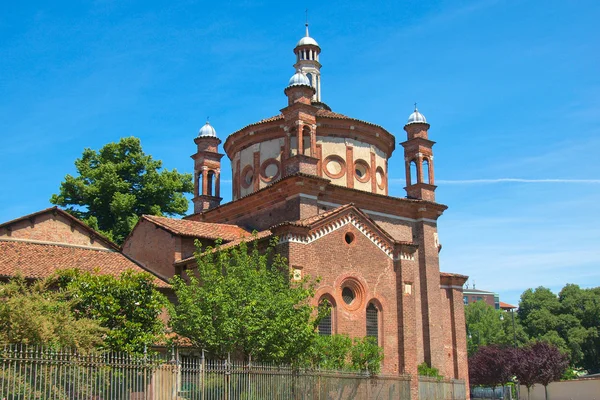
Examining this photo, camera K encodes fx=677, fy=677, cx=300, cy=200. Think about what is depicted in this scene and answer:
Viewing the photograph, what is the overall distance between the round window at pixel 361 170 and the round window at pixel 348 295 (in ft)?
23.7

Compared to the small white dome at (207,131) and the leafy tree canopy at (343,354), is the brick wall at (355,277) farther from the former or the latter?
the small white dome at (207,131)

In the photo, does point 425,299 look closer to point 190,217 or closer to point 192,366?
point 190,217

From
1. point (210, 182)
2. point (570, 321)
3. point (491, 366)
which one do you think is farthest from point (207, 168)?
point (570, 321)

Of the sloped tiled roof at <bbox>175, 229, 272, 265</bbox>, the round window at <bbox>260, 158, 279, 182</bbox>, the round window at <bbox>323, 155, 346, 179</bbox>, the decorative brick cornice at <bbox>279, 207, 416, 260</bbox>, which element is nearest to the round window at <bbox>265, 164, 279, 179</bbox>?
the round window at <bbox>260, 158, 279, 182</bbox>

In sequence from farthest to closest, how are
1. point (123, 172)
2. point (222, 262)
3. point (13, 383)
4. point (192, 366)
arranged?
point (123, 172)
point (222, 262)
point (192, 366)
point (13, 383)

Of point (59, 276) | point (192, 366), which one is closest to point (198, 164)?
point (59, 276)

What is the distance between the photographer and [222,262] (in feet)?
70.7

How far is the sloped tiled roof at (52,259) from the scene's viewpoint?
2375cm

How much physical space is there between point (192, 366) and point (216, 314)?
11.0 feet

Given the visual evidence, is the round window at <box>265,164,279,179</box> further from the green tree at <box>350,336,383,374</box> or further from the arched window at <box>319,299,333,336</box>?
the green tree at <box>350,336,383,374</box>

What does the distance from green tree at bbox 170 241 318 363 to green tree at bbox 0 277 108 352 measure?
3011mm

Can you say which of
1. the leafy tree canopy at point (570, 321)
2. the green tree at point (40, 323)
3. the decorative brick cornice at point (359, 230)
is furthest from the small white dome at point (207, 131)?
the leafy tree canopy at point (570, 321)

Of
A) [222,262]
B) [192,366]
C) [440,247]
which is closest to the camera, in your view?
[192,366]

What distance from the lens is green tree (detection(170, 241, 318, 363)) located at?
18828mm
